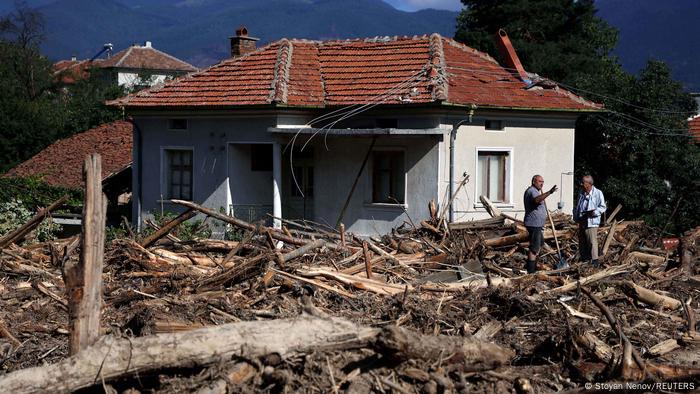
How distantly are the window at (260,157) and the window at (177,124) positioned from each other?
192cm

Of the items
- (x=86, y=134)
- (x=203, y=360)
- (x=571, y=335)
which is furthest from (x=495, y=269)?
(x=86, y=134)

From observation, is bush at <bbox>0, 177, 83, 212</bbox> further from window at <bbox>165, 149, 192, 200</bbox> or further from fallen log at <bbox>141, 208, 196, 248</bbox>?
fallen log at <bbox>141, 208, 196, 248</bbox>

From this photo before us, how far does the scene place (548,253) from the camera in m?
16.5

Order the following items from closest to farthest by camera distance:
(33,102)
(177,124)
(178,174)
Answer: (177,124) < (178,174) < (33,102)

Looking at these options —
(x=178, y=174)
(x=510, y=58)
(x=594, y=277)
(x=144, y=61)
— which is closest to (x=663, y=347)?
(x=594, y=277)

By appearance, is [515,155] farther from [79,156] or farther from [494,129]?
[79,156]

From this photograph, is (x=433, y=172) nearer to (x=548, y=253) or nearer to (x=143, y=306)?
(x=548, y=253)

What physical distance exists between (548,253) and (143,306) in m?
7.48

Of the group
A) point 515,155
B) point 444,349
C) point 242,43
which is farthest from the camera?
point 242,43

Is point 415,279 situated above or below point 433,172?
below

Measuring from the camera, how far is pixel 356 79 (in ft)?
77.0

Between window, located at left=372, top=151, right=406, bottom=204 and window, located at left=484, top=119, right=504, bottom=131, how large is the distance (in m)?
2.19

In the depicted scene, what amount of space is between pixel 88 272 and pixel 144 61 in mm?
72633

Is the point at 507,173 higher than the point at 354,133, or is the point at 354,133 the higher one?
the point at 354,133
